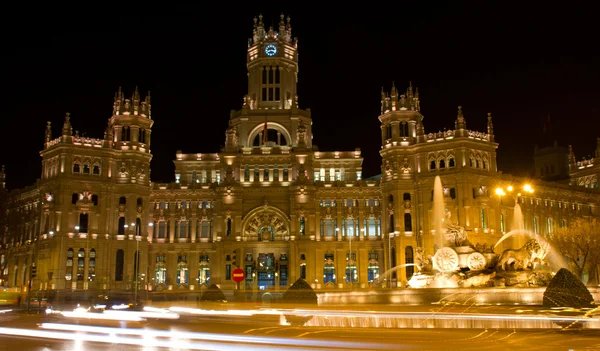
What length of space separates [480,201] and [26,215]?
74.6 m

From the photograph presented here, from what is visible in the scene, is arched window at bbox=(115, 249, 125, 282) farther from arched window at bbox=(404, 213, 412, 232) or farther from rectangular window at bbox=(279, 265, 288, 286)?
arched window at bbox=(404, 213, 412, 232)

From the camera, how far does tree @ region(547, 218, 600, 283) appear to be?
90.5m

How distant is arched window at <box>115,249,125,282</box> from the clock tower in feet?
124

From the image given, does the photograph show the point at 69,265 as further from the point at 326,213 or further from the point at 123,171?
the point at 326,213

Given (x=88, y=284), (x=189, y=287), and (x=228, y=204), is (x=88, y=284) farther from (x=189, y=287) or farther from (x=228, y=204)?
(x=228, y=204)

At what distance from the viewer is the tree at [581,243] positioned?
90.5 meters

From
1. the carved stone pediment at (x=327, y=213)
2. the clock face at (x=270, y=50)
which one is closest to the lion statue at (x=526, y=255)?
the carved stone pediment at (x=327, y=213)

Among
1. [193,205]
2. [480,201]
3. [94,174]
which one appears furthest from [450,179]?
[94,174]

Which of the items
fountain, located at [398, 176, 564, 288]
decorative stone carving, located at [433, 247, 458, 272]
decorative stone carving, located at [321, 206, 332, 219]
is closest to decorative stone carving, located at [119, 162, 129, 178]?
decorative stone carving, located at [321, 206, 332, 219]

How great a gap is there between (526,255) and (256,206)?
199 feet

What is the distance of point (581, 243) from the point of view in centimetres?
9250

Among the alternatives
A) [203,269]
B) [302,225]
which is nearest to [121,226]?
[203,269]

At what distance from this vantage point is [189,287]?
10669cm

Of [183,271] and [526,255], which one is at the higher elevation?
[183,271]
